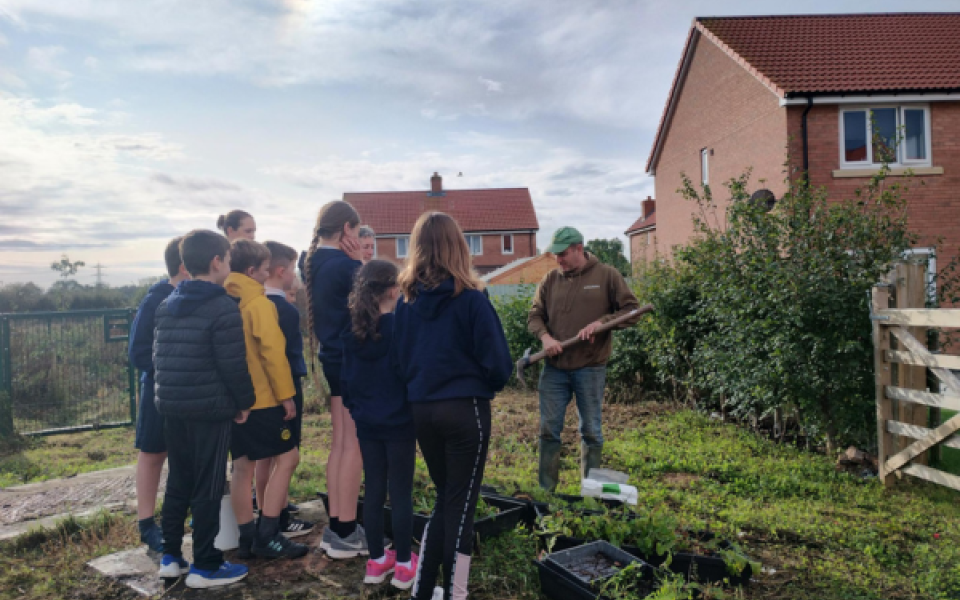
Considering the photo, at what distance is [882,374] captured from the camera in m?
5.68

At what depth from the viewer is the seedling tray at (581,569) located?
3172 mm

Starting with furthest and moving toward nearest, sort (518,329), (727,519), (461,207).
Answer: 1. (461,207)
2. (518,329)
3. (727,519)

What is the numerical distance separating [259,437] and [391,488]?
1.04 metres

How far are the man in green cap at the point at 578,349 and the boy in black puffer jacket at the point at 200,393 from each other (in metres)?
2.31

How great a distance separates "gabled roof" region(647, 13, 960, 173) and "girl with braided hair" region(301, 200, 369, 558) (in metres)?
15.0

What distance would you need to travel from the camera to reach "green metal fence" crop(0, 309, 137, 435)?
8875 mm

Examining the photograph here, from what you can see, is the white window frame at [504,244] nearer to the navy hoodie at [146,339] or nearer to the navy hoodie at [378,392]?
the navy hoodie at [146,339]

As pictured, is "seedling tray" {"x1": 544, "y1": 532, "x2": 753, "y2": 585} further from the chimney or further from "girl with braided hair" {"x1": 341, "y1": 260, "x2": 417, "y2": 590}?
the chimney

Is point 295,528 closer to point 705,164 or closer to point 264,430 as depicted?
point 264,430

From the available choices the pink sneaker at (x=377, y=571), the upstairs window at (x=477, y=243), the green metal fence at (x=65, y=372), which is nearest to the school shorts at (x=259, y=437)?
the pink sneaker at (x=377, y=571)

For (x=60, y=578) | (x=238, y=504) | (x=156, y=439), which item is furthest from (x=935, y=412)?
(x=60, y=578)

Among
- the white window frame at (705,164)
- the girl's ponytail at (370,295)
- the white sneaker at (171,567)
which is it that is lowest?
the white sneaker at (171,567)

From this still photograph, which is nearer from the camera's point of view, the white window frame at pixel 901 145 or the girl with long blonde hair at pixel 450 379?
the girl with long blonde hair at pixel 450 379

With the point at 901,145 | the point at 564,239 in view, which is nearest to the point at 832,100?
the point at 901,145
